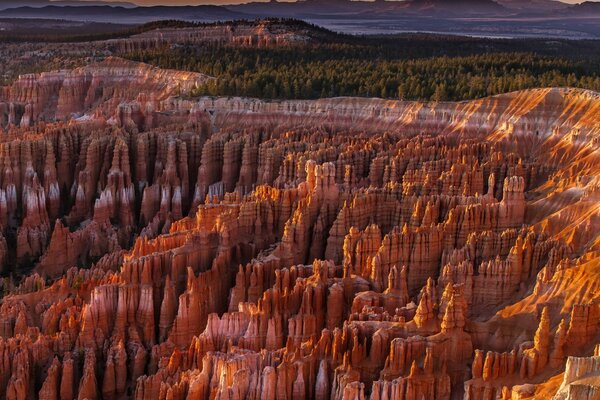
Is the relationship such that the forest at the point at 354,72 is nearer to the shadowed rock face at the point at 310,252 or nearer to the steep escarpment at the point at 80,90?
the steep escarpment at the point at 80,90

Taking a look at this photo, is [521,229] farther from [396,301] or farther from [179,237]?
[179,237]

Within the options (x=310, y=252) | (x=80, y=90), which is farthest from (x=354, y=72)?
(x=310, y=252)

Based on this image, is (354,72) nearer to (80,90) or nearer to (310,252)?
(80,90)

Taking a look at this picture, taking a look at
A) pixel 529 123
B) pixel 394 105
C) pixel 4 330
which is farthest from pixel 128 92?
pixel 4 330

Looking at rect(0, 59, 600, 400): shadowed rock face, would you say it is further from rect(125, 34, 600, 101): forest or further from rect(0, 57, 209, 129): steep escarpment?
rect(0, 57, 209, 129): steep escarpment

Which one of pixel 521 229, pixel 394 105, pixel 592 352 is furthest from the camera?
pixel 394 105

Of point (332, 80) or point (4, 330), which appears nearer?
point (4, 330)

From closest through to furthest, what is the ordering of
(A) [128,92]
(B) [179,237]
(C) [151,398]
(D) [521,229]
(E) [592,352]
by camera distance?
1. (E) [592,352]
2. (C) [151,398]
3. (D) [521,229]
4. (B) [179,237]
5. (A) [128,92]
